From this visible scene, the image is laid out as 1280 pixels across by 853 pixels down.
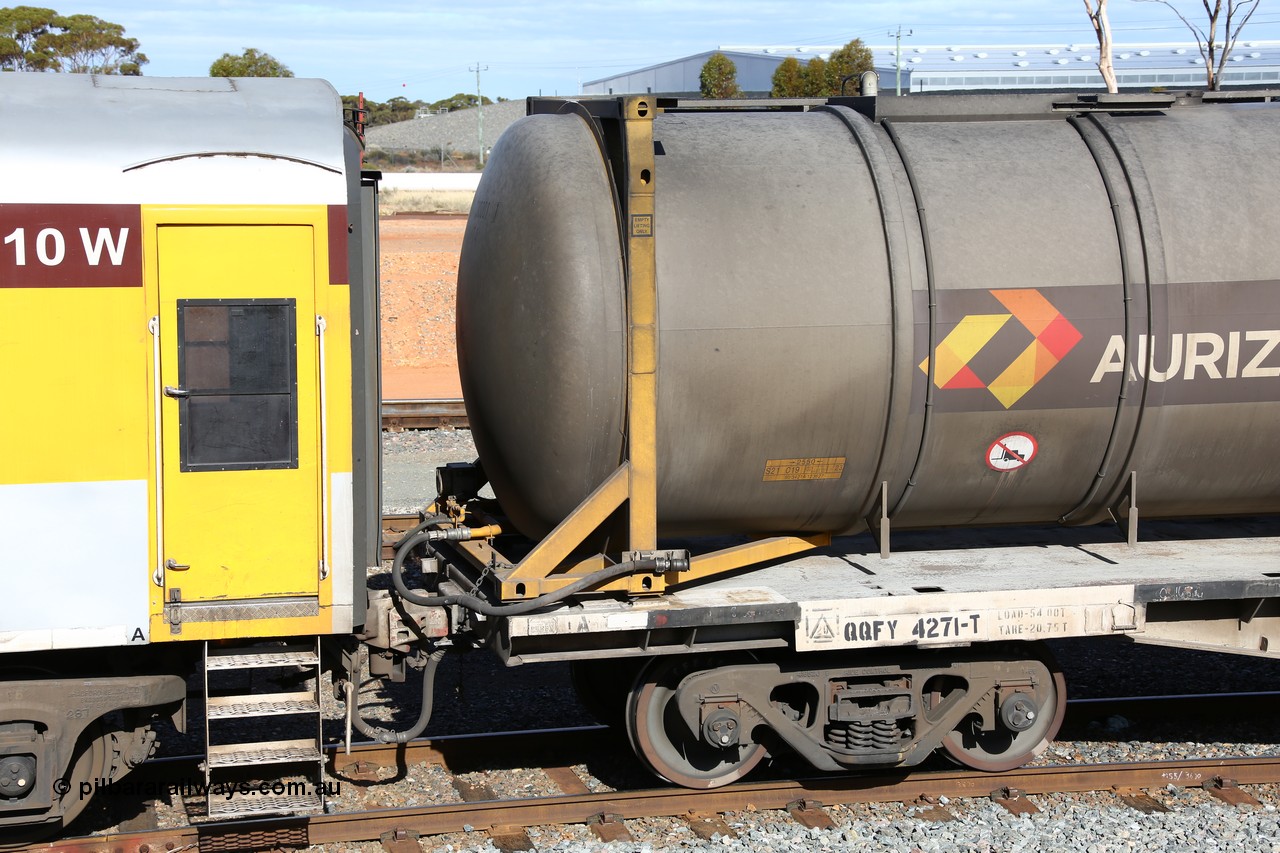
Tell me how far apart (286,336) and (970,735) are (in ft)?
14.5

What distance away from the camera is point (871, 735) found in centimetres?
696

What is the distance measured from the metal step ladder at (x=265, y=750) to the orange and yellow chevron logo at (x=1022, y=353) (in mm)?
3551

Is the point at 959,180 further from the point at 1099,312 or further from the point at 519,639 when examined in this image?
the point at 519,639

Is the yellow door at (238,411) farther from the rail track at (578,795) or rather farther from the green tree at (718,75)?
the green tree at (718,75)

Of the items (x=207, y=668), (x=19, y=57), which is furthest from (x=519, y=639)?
(x=19, y=57)

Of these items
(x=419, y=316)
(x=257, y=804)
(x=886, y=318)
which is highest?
(x=419, y=316)

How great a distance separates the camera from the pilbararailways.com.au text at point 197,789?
6.41m

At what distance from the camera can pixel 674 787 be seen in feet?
23.6

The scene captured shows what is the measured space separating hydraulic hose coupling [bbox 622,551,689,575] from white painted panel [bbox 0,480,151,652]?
2354mm

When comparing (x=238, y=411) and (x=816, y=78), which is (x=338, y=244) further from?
(x=816, y=78)

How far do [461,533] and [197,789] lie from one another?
2.15 m

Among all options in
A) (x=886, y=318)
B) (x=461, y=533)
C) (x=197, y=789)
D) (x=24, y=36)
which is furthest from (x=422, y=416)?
(x=24, y=36)

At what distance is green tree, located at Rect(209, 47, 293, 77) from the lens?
50531mm

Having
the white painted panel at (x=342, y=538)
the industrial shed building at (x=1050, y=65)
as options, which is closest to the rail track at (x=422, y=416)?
the white painted panel at (x=342, y=538)
